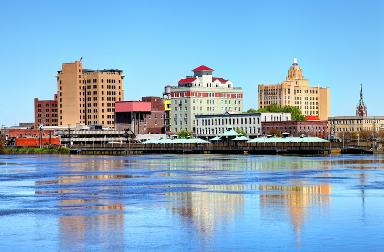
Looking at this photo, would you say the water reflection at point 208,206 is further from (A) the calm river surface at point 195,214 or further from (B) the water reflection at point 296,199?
(B) the water reflection at point 296,199

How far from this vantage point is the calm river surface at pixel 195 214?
53.3 metres

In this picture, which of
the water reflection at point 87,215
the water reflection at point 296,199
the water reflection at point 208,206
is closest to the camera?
the water reflection at point 87,215

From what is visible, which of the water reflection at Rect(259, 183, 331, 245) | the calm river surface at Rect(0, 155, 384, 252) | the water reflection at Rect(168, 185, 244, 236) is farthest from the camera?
the water reflection at Rect(259, 183, 331, 245)

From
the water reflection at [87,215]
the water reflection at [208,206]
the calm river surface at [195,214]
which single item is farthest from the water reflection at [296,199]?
the water reflection at [87,215]

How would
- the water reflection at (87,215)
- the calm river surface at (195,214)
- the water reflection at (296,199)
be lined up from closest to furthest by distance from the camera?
1. the calm river surface at (195,214)
2. the water reflection at (87,215)
3. the water reflection at (296,199)

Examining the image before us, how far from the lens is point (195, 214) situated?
6656 centimetres

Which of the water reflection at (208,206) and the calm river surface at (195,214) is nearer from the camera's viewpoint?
the calm river surface at (195,214)

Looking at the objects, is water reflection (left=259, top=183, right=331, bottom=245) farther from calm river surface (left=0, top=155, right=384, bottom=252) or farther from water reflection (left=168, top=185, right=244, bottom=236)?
water reflection (left=168, top=185, right=244, bottom=236)

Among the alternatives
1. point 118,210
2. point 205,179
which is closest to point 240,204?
point 118,210

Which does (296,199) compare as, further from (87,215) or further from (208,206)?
(87,215)

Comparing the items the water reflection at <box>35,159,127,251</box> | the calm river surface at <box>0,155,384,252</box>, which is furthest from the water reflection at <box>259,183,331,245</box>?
the water reflection at <box>35,159,127,251</box>

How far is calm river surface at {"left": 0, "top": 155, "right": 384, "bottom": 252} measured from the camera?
5328 centimetres

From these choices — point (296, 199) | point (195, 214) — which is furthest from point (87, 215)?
point (296, 199)

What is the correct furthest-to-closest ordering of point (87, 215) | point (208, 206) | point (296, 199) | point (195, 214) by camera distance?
point (296, 199), point (208, 206), point (195, 214), point (87, 215)
